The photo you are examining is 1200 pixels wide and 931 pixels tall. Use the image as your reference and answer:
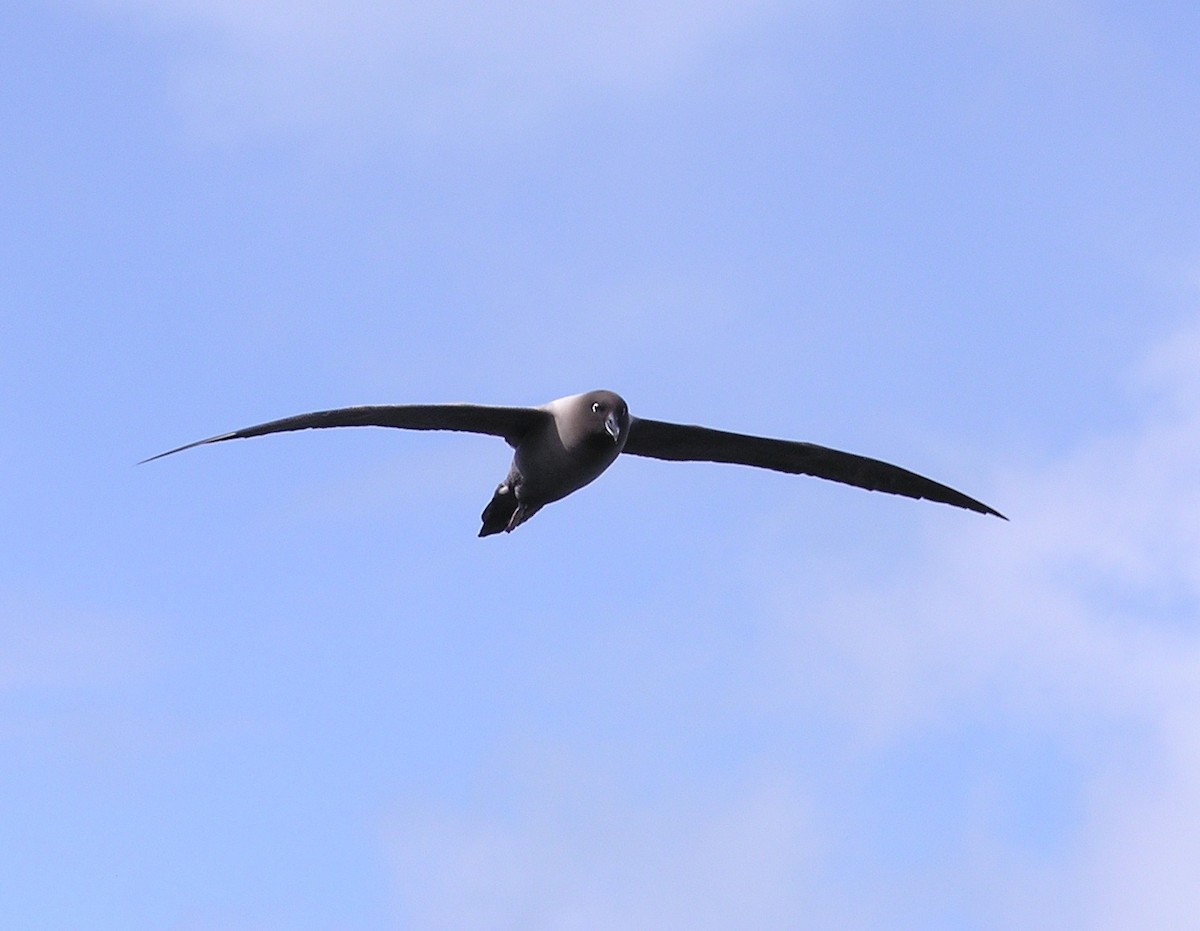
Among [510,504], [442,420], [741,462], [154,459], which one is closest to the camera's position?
[154,459]

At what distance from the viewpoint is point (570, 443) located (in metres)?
20.5

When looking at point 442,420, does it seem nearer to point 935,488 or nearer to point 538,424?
point 538,424

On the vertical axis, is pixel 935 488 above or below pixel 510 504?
above

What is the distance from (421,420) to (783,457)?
17.3 ft

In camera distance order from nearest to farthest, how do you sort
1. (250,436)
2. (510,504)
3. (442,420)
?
(250,436) < (442,420) < (510,504)

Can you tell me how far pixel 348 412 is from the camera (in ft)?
63.3

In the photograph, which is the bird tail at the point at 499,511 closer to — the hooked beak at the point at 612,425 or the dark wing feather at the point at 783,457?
the dark wing feather at the point at 783,457

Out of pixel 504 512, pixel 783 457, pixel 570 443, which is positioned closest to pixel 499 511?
pixel 504 512

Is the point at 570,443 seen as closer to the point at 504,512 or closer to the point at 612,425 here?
the point at 612,425

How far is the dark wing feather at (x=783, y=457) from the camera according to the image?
22.4 meters

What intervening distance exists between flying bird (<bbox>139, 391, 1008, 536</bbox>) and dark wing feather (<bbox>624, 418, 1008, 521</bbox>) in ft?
0.04

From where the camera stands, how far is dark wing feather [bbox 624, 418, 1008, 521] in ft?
73.4

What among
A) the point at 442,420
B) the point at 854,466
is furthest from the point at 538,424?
the point at 854,466

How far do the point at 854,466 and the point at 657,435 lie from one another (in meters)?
2.86
